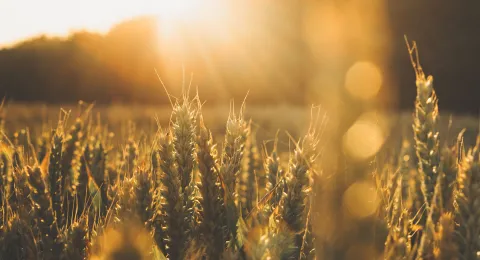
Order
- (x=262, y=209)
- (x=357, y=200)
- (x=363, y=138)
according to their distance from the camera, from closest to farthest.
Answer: (x=357, y=200) → (x=363, y=138) → (x=262, y=209)

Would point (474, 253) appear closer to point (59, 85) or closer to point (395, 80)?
point (395, 80)

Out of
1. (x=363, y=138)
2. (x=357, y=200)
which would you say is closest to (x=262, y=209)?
(x=363, y=138)

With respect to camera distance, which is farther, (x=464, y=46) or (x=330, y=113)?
(x=464, y=46)

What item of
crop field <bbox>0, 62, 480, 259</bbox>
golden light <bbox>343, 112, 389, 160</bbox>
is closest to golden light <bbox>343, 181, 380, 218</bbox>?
crop field <bbox>0, 62, 480, 259</bbox>

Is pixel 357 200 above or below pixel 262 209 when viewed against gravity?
above

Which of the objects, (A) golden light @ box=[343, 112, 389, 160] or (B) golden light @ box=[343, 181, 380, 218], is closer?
(B) golden light @ box=[343, 181, 380, 218]

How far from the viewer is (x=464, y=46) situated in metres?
25.6

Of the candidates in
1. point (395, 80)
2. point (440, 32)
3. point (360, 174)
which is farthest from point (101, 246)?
point (440, 32)

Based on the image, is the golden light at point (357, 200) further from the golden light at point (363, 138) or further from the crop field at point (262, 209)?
the golden light at point (363, 138)

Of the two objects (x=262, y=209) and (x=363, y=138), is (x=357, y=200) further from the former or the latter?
(x=262, y=209)

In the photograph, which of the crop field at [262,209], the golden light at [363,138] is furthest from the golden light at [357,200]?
the golden light at [363,138]

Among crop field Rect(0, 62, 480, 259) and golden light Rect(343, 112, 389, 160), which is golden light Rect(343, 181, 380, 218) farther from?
golden light Rect(343, 112, 389, 160)

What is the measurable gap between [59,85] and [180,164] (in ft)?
107

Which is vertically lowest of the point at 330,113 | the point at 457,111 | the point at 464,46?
the point at 457,111
